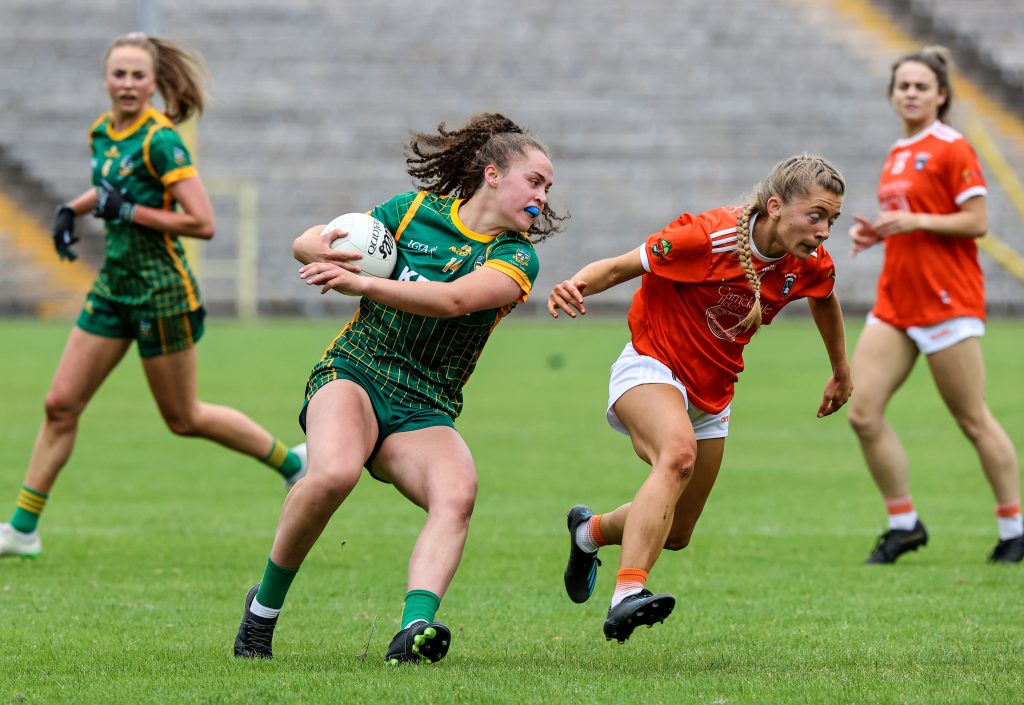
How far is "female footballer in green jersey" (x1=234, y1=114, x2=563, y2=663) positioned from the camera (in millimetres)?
5238

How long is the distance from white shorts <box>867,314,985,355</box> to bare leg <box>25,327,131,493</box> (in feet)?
12.8

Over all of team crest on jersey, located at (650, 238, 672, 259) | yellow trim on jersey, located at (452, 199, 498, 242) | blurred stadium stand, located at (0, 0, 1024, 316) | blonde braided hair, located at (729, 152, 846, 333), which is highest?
blonde braided hair, located at (729, 152, 846, 333)

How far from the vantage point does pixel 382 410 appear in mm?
5520

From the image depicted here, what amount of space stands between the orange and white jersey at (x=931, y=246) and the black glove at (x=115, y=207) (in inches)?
146

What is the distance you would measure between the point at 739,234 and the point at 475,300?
3.36ft

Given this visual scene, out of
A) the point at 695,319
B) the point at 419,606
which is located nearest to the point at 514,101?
the point at 695,319

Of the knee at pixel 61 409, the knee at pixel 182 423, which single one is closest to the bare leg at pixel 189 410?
the knee at pixel 182 423

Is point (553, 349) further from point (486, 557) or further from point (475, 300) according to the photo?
point (475, 300)

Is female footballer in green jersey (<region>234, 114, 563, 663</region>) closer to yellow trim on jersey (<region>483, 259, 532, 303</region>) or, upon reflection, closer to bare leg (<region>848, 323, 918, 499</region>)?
yellow trim on jersey (<region>483, 259, 532, 303</region>)

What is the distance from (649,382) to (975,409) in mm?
2917

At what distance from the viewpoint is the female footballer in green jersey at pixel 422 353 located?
5238mm

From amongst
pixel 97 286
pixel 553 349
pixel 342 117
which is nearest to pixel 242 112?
pixel 342 117

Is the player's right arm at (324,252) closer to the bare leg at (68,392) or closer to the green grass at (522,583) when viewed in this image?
the green grass at (522,583)

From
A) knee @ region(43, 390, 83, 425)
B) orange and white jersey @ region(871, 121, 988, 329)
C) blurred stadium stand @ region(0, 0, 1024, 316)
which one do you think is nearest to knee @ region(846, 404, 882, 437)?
orange and white jersey @ region(871, 121, 988, 329)
